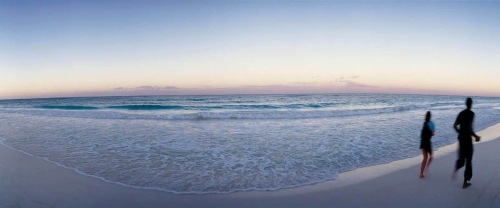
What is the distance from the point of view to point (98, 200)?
470cm

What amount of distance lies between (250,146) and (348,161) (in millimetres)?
3610

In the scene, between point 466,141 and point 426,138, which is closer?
point 466,141

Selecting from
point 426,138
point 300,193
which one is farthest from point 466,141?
point 300,193

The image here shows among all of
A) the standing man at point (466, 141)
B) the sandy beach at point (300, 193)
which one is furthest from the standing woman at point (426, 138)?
the standing man at point (466, 141)

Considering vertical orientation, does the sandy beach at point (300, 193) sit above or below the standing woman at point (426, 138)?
below

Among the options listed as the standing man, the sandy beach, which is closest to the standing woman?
the sandy beach

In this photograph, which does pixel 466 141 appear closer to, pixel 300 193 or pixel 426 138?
pixel 426 138

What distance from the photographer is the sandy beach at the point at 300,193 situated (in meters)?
4.53

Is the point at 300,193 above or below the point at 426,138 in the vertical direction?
below

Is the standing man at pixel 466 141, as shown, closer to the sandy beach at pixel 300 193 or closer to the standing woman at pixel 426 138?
the sandy beach at pixel 300 193

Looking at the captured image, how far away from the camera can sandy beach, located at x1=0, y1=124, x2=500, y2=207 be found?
453 centimetres

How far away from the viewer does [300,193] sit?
5066 millimetres

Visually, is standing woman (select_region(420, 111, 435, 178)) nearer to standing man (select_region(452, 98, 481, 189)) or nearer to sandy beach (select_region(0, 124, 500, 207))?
sandy beach (select_region(0, 124, 500, 207))

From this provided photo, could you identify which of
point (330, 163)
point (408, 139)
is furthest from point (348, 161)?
point (408, 139)
